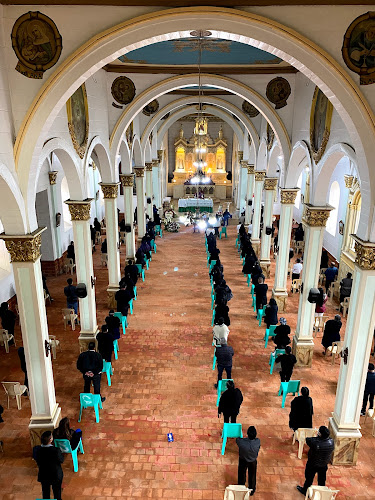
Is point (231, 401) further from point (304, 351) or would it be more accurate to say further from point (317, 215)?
point (317, 215)

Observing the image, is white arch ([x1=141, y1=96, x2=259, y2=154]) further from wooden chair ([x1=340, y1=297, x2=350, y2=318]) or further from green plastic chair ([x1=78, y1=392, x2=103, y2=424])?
green plastic chair ([x1=78, y1=392, x2=103, y2=424])

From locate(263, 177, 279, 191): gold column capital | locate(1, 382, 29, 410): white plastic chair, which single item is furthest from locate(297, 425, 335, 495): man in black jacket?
locate(263, 177, 279, 191): gold column capital

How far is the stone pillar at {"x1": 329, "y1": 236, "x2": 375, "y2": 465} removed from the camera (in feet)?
21.4

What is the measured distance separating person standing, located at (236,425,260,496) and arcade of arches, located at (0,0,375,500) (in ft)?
1.46

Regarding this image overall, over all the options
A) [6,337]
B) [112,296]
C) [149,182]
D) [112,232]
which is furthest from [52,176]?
[149,182]

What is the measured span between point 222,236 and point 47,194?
11.1 metres

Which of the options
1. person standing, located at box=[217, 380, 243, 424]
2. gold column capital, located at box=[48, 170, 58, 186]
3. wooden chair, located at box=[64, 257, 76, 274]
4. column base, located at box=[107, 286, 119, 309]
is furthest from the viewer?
wooden chair, located at box=[64, 257, 76, 274]

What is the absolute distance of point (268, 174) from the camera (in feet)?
50.9

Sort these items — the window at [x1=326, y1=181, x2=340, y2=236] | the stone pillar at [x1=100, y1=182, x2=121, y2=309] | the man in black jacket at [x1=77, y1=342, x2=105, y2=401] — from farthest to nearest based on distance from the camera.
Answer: the window at [x1=326, y1=181, x2=340, y2=236], the stone pillar at [x1=100, y1=182, x2=121, y2=309], the man in black jacket at [x1=77, y1=342, x2=105, y2=401]

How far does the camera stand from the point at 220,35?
6.43 m

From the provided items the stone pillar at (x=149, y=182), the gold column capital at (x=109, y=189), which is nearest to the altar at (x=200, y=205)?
the stone pillar at (x=149, y=182)

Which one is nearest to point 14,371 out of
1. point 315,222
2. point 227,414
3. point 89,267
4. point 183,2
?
point 89,267

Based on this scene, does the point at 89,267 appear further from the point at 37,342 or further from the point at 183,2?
the point at 183,2

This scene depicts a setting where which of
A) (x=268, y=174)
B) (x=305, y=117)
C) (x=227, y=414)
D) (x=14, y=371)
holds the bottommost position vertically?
(x=14, y=371)
